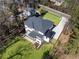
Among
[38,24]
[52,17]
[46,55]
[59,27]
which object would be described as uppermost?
[38,24]

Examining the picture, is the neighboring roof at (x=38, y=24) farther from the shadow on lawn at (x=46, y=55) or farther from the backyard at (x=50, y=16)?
the shadow on lawn at (x=46, y=55)

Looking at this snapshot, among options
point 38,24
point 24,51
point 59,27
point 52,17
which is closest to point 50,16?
point 52,17

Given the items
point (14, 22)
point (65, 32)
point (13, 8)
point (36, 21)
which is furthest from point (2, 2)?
point (65, 32)

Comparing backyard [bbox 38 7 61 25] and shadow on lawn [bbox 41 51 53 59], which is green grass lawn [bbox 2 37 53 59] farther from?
backyard [bbox 38 7 61 25]

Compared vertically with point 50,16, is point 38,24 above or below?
above

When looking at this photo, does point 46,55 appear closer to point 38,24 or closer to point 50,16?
point 38,24

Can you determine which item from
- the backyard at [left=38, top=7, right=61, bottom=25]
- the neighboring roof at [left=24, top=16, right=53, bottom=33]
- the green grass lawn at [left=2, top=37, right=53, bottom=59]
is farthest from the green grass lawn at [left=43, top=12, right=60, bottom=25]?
the green grass lawn at [left=2, top=37, right=53, bottom=59]
